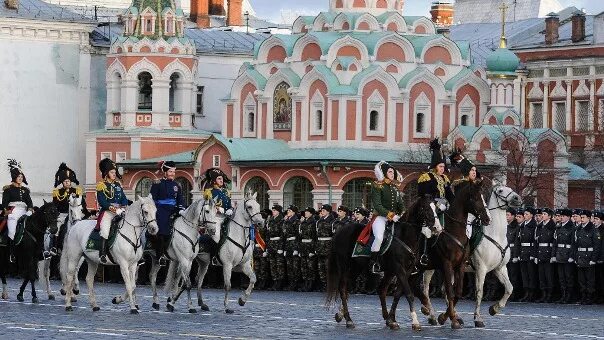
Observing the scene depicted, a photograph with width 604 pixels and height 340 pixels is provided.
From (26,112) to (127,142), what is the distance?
4312mm

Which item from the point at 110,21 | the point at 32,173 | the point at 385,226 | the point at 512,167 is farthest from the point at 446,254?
the point at 110,21

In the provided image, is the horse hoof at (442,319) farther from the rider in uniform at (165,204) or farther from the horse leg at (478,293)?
the rider in uniform at (165,204)

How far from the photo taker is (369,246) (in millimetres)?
26172

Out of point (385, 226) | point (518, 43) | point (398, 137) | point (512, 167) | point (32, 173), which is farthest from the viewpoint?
point (518, 43)

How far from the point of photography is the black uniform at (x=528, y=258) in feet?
115

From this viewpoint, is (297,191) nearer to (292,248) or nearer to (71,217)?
(292,248)

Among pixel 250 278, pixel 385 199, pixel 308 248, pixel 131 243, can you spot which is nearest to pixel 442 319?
pixel 385 199

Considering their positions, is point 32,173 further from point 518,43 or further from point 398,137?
point 518,43

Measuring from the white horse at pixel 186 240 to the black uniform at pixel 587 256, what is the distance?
25.6ft

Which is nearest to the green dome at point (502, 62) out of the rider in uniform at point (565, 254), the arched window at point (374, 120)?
the arched window at point (374, 120)

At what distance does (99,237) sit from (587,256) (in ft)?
31.2

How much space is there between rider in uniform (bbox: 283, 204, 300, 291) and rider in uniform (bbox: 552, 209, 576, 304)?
6.00m

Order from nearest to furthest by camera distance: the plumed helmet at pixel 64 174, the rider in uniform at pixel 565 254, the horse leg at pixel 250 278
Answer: the horse leg at pixel 250 278
the plumed helmet at pixel 64 174
the rider in uniform at pixel 565 254

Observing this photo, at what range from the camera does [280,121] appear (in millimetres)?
72500
